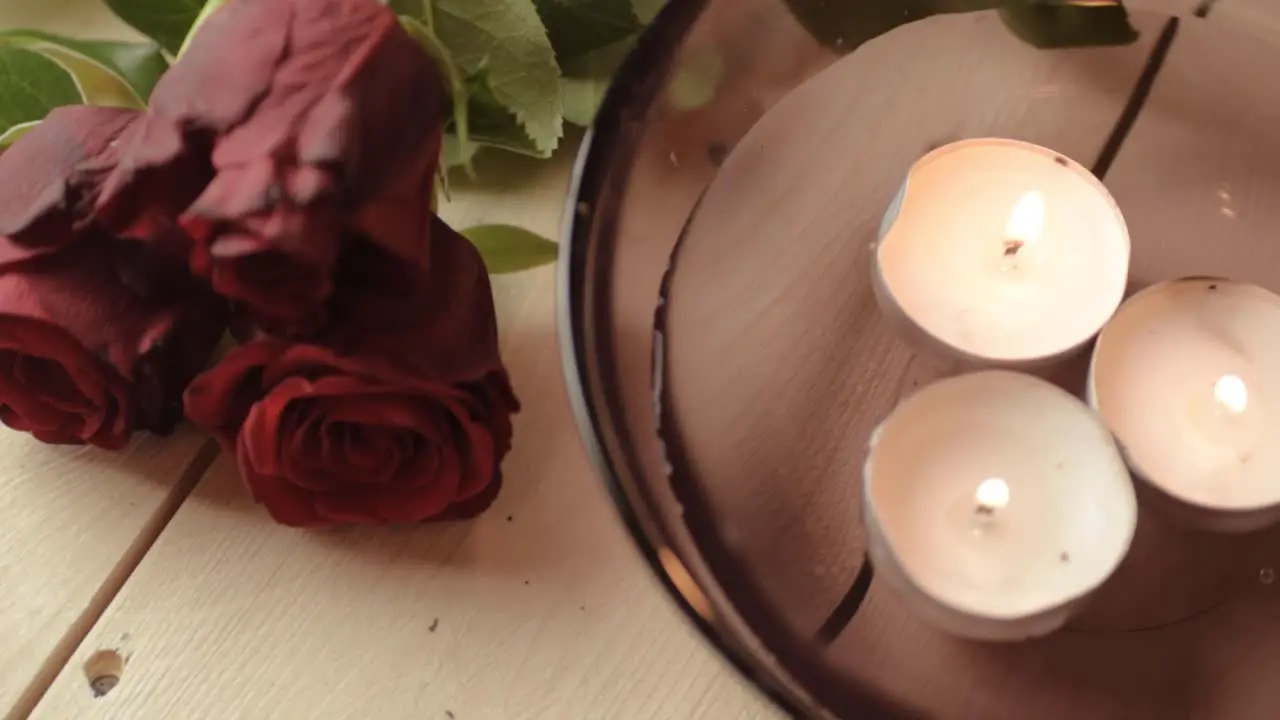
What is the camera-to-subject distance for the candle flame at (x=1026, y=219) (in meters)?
0.46

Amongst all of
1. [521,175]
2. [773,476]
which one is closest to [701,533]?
[773,476]

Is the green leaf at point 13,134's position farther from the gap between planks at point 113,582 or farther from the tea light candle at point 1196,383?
the tea light candle at point 1196,383

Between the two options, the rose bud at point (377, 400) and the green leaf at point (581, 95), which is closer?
the rose bud at point (377, 400)

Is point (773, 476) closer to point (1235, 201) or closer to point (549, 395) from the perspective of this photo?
point (549, 395)

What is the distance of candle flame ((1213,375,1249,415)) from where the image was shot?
435 mm

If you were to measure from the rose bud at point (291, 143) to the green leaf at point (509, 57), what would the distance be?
0.07 metres

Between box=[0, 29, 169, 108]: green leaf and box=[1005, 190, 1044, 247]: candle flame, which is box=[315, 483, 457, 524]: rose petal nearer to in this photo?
box=[0, 29, 169, 108]: green leaf

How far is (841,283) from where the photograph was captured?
1.44ft

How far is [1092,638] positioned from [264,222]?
281mm

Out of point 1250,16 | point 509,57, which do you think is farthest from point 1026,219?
point 509,57

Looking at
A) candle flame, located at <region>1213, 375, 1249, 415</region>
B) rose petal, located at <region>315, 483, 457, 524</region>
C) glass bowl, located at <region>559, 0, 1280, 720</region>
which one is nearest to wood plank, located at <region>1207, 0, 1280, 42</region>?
glass bowl, located at <region>559, 0, 1280, 720</region>

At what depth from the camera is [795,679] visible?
1.07 feet

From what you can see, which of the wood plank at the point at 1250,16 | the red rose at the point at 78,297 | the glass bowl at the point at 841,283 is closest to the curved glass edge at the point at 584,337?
the glass bowl at the point at 841,283

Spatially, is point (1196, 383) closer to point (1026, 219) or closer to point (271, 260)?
point (1026, 219)
